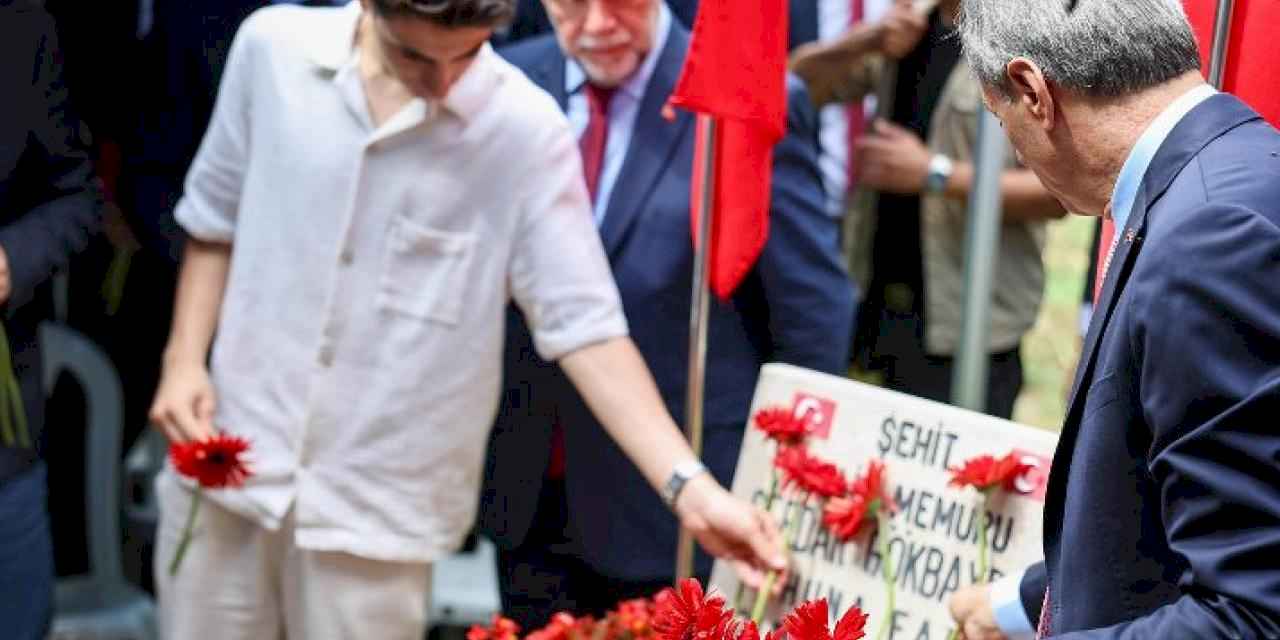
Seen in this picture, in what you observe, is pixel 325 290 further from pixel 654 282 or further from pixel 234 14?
pixel 234 14

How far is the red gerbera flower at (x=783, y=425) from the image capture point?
2736mm

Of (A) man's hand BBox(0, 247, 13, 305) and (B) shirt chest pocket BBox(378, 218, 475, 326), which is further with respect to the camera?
(A) man's hand BBox(0, 247, 13, 305)

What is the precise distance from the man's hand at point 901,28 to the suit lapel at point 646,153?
2.81 ft

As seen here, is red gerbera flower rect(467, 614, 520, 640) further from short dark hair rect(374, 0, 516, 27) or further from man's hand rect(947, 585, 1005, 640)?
short dark hair rect(374, 0, 516, 27)

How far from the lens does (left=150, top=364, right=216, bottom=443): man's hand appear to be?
2934 mm

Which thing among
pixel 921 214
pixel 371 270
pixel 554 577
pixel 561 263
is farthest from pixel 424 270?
pixel 921 214

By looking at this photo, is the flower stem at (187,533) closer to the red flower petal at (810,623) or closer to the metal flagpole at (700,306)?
the metal flagpole at (700,306)

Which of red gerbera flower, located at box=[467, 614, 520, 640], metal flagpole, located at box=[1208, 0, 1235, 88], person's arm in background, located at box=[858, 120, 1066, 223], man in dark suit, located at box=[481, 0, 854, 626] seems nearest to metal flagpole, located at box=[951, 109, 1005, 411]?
person's arm in background, located at box=[858, 120, 1066, 223]

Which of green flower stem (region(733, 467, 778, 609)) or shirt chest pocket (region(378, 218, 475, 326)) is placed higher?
shirt chest pocket (region(378, 218, 475, 326))

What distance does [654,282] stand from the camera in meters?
3.22

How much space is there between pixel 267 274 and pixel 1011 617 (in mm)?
1226

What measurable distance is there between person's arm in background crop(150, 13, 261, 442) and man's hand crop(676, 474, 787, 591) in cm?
75

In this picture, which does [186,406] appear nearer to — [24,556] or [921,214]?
[24,556]

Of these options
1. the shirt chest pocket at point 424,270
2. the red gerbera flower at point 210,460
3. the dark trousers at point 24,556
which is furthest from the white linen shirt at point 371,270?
the dark trousers at point 24,556
